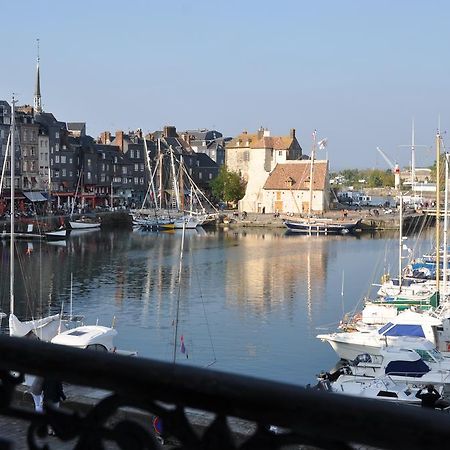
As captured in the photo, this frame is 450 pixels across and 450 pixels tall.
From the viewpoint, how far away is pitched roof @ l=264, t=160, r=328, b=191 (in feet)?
263

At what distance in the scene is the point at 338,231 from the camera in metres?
71.8

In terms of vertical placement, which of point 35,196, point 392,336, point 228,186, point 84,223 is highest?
point 228,186

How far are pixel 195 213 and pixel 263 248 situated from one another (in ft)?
70.3

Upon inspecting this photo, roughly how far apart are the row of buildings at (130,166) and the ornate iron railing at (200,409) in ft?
213

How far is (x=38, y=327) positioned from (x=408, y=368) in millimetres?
9165

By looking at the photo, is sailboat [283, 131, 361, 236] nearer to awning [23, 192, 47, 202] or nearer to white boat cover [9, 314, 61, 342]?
awning [23, 192, 47, 202]

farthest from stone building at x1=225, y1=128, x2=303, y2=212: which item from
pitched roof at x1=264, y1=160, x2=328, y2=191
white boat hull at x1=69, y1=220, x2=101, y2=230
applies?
white boat hull at x1=69, y1=220, x2=101, y2=230

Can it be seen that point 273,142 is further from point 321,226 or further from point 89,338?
point 89,338

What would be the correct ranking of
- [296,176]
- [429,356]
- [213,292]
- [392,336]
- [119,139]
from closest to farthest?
1. [429,356]
2. [392,336]
3. [213,292]
4. [296,176]
5. [119,139]

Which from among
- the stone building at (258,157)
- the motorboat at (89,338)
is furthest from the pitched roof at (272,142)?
the motorboat at (89,338)

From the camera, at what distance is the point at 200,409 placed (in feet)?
5.65

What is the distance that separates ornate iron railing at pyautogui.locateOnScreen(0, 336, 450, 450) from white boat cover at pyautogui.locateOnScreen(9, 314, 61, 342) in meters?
18.5

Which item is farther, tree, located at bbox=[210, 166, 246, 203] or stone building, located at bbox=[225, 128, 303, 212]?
tree, located at bbox=[210, 166, 246, 203]

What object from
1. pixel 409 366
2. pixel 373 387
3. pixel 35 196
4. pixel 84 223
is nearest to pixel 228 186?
pixel 35 196
